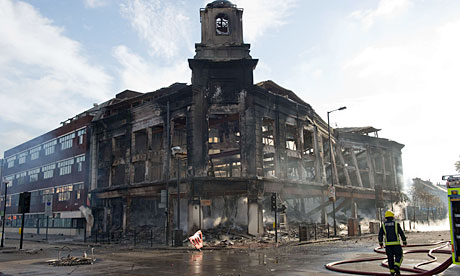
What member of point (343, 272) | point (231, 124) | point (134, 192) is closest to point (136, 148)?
point (134, 192)

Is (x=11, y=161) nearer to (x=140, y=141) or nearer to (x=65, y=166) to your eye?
(x=65, y=166)

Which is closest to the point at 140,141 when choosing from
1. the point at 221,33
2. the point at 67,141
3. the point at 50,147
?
the point at 67,141

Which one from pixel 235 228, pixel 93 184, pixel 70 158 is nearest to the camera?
pixel 235 228

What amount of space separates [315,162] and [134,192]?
20.0 meters

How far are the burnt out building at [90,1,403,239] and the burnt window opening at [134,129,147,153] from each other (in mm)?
119

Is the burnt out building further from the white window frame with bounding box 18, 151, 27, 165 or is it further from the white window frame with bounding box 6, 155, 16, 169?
the white window frame with bounding box 6, 155, 16, 169

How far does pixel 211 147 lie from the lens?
34.6 meters

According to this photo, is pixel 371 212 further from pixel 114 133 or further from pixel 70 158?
pixel 70 158

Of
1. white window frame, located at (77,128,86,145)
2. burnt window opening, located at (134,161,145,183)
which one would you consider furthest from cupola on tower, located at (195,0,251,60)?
white window frame, located at (77,128,86,145)

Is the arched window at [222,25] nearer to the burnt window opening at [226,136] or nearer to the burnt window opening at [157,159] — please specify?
the burnt window opening at [226,136]

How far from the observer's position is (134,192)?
38906mm

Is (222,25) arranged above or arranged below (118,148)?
above

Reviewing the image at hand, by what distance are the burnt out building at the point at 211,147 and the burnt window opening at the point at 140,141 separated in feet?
0.39

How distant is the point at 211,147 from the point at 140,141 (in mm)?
14686
